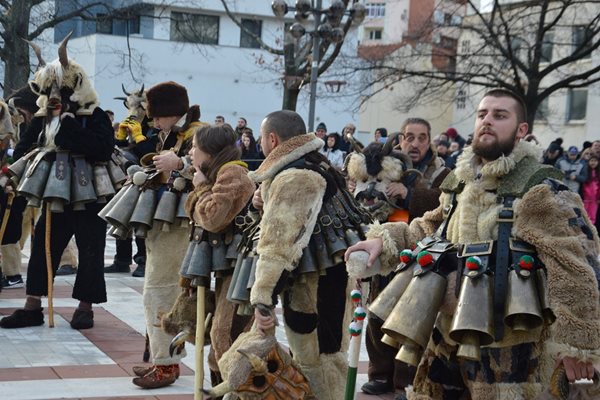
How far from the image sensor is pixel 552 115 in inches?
1655

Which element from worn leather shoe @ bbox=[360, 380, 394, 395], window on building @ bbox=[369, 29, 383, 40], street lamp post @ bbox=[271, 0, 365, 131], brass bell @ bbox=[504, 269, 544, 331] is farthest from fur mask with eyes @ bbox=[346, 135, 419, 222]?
window on building @ bbox=[369, 29, 383, 40]

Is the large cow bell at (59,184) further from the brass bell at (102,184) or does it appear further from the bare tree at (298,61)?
the bare tree at (298,61)

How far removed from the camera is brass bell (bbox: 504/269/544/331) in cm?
424

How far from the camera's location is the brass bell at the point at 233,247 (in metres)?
5.91

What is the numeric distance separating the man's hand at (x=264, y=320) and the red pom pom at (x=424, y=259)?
3.15 ft

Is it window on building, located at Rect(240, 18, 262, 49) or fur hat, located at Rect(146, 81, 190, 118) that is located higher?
window on building, located at Rect(240, 18, 262, 49)

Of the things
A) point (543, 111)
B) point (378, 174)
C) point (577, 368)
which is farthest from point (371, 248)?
point (543, 111)

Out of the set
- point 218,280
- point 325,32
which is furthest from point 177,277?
point 325,32

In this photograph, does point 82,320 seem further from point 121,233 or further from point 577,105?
point 577,105

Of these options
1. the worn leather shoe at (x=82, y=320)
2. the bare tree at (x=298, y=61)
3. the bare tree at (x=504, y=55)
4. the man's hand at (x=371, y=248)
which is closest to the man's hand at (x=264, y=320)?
the man's hand at (x=371, y=248)

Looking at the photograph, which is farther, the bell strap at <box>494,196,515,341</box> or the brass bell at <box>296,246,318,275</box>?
the brass bell at <box>296,246,318,275</box>

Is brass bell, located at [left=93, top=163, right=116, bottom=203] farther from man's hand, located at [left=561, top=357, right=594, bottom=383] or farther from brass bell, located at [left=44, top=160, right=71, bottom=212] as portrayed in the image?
man's hand, located at [left=561, top=357, right=594, bottom=383]

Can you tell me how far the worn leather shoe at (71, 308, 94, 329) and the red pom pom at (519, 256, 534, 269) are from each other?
5242 mm

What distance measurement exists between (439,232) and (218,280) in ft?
5.59
